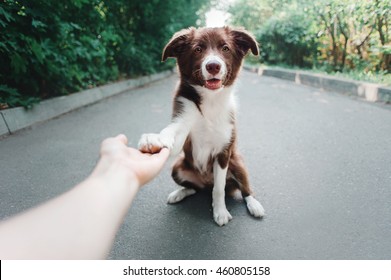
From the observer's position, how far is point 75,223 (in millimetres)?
1152

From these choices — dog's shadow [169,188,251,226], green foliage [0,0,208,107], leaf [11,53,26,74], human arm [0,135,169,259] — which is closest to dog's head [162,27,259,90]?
dog's shadow [169,188,251,226]

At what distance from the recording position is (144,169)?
65.6 inches

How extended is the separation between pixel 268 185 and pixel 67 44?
475 cm

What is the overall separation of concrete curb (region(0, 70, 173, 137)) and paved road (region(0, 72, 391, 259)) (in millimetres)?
182

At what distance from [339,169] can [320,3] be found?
25.5 feet

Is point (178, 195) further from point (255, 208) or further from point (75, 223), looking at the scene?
point (75, 223)

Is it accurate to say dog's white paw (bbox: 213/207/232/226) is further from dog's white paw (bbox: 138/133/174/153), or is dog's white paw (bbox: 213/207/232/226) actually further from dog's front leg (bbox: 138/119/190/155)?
dog's white paw (bbox: 138/133/174/153)

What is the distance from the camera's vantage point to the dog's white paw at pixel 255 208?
277 cm

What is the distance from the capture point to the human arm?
3.44ft

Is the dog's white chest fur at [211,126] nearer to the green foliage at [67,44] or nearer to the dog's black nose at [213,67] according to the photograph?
the dog's black nose at [213,67]

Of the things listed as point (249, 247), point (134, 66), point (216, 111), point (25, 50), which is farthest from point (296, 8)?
point (249, 247)

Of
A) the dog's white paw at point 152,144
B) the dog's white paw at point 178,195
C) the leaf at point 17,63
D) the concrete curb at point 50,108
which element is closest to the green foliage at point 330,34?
the dog's white paw at point 178,195

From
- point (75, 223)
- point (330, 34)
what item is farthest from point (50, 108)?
→ point (330, 34)

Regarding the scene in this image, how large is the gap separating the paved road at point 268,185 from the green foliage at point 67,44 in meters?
0.73
